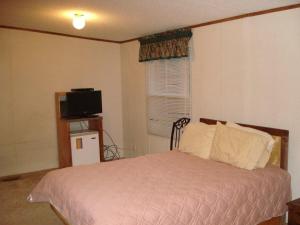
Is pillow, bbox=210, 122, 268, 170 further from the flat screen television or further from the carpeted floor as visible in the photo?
the flat screen television

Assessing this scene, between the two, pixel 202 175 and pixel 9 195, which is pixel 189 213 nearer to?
pixel 202 175

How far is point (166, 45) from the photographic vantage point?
438 centimetres

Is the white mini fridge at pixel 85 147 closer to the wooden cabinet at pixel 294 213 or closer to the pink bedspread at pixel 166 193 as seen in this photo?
the pink bedspread at pixel 166 193

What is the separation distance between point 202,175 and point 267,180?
0.58 m

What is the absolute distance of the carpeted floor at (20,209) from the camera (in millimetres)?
3189

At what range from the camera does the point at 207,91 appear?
12.9 ft

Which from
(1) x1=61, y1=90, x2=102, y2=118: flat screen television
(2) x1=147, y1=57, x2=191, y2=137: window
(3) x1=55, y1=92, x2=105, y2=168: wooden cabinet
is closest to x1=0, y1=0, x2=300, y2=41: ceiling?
(2) x1=147, y1=57, x2=191, y2=137: window

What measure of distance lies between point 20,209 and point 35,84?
6.86 ft

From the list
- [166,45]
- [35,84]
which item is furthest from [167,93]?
[35,84]

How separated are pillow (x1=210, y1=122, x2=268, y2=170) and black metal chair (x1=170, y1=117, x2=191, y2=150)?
980mm

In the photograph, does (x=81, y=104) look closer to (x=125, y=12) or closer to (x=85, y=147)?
(x=85, y=147)

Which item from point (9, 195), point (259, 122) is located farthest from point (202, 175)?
point (9, 195)

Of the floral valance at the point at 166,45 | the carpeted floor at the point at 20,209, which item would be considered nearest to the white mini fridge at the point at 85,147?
the carpeted floor at the point at 20,209

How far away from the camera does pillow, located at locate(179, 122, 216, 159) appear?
3393mm
